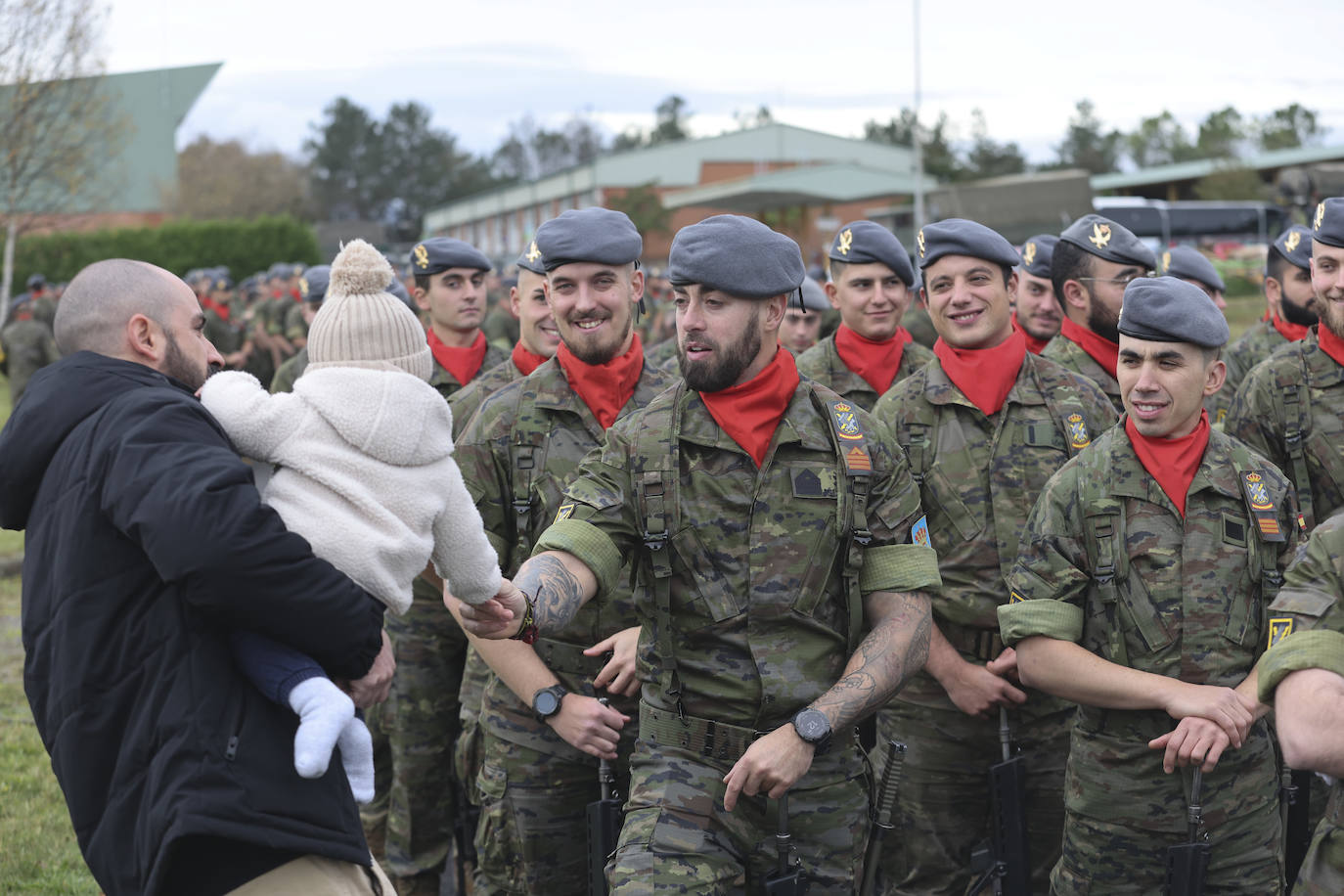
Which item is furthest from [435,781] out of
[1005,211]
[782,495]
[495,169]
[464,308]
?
[495,169]

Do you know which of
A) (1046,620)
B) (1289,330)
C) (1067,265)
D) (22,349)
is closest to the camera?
(1046,620)

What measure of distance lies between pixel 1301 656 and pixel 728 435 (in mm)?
1629

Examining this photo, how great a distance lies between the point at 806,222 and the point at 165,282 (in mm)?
50681

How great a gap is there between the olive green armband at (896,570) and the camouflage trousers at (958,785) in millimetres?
1392

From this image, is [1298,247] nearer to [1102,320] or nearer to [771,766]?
[1102,320]

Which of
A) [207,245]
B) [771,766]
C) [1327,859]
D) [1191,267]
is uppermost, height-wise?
[207,245]

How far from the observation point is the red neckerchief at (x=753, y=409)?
3.76 meters

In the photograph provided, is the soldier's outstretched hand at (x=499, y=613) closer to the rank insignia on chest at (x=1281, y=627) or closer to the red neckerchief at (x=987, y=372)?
the rank insignia on chest at (x=1281, y=627)

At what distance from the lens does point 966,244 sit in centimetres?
537

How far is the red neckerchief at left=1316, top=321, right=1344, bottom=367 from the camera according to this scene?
5.46 m

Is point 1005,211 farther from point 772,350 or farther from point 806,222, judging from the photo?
point 806,222

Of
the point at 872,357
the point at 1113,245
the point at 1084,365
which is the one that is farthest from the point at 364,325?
the point at 1113,245

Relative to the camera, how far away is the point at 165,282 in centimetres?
289

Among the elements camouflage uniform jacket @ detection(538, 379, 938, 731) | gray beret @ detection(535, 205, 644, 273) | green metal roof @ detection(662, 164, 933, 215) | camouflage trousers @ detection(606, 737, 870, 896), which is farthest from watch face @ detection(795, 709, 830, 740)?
green metal roof @ detection(662, 164, 933, 215)
